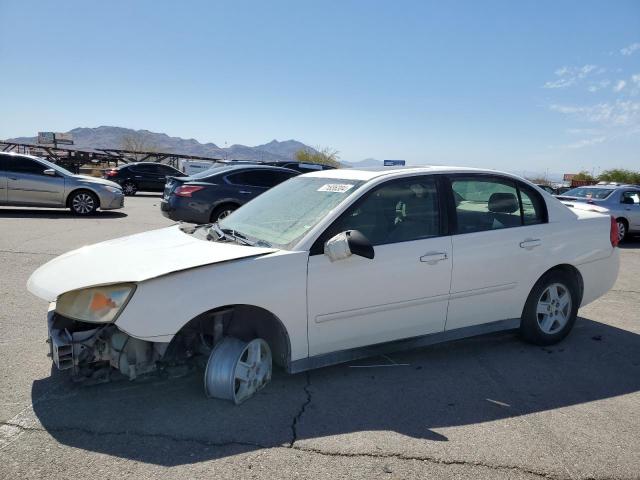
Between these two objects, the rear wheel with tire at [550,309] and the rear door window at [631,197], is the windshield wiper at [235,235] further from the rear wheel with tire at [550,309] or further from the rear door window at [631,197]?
the rear door window at [631,197]

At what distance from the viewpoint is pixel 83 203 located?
1273cm

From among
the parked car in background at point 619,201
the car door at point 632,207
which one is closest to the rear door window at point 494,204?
the parked car in background at point 619,201

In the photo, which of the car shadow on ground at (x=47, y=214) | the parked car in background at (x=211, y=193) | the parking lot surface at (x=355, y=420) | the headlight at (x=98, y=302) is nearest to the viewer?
the parking lot surface at (x=355, y=420)

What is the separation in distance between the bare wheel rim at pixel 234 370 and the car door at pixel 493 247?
164 centimetres

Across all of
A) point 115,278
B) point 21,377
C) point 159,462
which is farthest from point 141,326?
point 21,377

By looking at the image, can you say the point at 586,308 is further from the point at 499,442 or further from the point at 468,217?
the point at 499,442

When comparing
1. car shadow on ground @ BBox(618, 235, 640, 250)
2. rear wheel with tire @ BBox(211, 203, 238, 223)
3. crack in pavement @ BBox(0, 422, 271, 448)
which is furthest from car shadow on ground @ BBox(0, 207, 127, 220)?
car shadow on ground @ BBox(618, 235, 640, 250)

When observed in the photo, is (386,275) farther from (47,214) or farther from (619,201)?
(619,201)

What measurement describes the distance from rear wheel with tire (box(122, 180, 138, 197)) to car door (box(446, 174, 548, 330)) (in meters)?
19.8

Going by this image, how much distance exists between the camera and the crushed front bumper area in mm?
3109

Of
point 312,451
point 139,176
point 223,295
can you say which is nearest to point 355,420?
point 312,451

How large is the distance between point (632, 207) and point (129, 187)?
19.0 meters

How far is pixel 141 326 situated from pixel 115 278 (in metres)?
0.37

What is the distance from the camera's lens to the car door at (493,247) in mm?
3984
